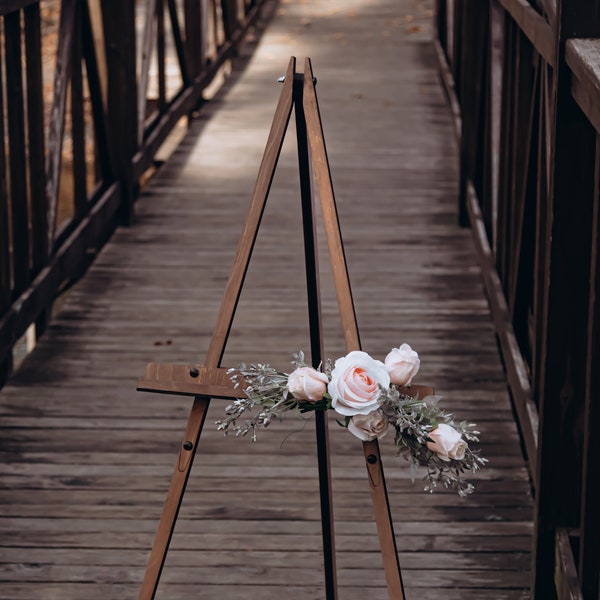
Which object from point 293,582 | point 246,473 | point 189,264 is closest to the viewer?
point 293,582

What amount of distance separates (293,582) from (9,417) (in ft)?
4.70

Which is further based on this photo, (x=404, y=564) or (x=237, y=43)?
(x=237, y=43)

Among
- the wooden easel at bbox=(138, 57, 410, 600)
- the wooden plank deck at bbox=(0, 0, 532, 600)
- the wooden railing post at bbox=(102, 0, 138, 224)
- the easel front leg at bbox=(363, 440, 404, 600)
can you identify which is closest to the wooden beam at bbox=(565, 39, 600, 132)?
the wooden easel at bbox=(138, 57, 410, 600)

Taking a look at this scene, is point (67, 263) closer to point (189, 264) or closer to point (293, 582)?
point (189, 264)

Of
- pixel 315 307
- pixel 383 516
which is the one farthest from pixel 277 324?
pixel 383 516

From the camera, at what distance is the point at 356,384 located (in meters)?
2.22

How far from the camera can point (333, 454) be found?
166 inches

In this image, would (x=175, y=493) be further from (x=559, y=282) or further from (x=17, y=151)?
(x=17, y=151)

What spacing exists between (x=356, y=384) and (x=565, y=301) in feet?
2.99

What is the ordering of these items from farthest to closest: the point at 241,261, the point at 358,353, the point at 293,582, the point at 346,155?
the point at 346,155, the point at 293,582, the point at 241,261, the point at 358,353

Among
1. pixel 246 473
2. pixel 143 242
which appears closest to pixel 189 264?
pixel 143 242

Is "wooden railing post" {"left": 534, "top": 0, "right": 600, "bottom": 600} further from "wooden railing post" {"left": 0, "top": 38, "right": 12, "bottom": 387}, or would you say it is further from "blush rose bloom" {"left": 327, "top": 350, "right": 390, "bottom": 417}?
"wooden railing post" {"left": 0, "top": 38, "right": 12, "bottom": 387}

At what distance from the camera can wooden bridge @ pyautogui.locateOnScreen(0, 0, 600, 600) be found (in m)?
3.41

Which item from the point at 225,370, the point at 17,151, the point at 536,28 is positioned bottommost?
the point at 17,151
